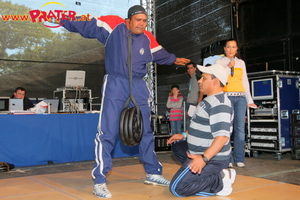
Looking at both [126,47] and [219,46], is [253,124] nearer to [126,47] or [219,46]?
[219,46]

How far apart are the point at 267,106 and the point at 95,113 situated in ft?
8.56

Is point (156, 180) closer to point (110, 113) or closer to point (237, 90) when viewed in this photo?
point (110, 113)

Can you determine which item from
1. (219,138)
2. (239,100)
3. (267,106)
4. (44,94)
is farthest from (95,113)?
(44,94)

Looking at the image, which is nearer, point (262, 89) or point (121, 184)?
point (121, 184)

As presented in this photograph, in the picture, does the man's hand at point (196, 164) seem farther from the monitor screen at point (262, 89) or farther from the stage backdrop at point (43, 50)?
the stage backdrop at point (43, 50)

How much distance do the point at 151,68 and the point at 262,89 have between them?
2943 mm

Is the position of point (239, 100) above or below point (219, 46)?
below

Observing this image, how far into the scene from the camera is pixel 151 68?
7.53 metres

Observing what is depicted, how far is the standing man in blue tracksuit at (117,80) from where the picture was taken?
2.74 meters

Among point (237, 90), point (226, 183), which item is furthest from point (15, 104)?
point (226, 183)

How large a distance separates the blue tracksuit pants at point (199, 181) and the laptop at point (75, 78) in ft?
17.1

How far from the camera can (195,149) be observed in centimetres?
262

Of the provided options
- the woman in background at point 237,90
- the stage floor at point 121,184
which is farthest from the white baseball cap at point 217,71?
the woman in background at point 237,90

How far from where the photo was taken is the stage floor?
8.66ft
